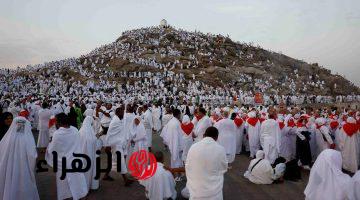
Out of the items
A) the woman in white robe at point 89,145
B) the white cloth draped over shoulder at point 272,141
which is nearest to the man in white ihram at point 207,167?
the woman in white robe at point 89,145

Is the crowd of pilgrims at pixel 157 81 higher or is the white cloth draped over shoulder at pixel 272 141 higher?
the crowd of pilgrims at pixel 157 81

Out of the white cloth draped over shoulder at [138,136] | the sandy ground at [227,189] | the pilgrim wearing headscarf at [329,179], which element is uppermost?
the white cloth draped over shoulder at [138,136]

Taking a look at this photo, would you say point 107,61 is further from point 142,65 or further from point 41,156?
point 41,156

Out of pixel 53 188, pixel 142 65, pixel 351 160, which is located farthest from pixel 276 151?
pixel 142 65

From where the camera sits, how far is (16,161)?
22.1 ft

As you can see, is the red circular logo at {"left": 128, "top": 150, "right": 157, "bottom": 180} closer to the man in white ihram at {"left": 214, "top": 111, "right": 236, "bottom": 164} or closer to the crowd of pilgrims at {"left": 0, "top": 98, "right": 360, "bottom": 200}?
the crowd of pilgrims at {"left": 0, "top": 98, "right": 360, "bottom": 200}

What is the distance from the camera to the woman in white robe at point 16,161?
670 cm

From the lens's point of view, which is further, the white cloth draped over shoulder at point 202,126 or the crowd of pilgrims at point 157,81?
the crowd of pilgrims at point 157,81

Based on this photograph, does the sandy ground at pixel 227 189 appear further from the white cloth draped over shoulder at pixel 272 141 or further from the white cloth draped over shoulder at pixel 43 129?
the white cloth draped over shoulder at pixel 43 129

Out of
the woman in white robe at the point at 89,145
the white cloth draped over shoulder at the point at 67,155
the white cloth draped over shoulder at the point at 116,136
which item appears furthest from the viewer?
the white cloth draped over shoulder at the point at 116,136

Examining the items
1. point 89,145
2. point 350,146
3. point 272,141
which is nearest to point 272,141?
point 272,141

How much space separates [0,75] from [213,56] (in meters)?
36.7

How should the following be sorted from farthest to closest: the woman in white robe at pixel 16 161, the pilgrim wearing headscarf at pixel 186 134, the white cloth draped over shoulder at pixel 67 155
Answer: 1. the pilgrim wearing headscarf at pixel 186 134
2. the woman in white robe at pixel 16 161
3. the white cloth draped over shoulder at pixel 67 155

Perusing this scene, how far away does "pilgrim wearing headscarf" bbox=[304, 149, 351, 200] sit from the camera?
6.20 meters
